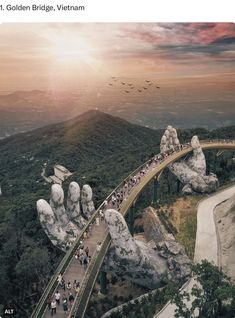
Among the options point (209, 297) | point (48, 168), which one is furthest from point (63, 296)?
point (48, 168)

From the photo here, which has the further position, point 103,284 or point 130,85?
point 130,85

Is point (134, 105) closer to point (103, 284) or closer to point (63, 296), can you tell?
point (103, 284)

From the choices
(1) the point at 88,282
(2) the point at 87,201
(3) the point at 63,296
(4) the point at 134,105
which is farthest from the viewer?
(4) the point at 134,105

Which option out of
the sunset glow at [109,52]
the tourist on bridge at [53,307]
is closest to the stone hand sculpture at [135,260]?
the tourist on bridge at [53,307]

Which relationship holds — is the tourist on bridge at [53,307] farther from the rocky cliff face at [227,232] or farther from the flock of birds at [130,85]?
the flock of birds at [130,85]

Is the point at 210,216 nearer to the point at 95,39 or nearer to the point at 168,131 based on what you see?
the point at 168,131

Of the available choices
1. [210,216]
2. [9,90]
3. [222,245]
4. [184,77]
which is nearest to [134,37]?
[184,77]
